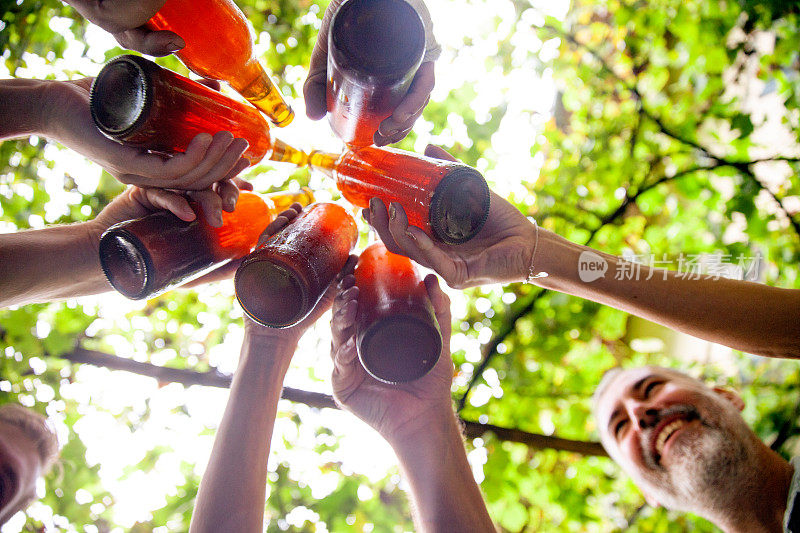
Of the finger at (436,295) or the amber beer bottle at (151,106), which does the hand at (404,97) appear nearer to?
the amber beer bottle at (151,106)

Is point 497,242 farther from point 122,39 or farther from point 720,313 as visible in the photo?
point 122,39

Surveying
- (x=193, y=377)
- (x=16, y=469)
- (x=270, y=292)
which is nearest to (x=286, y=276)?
(x=270, y=292)

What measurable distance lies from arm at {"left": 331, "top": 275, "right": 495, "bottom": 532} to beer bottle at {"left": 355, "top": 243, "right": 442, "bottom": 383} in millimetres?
61

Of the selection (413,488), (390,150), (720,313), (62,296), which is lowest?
(413,488)

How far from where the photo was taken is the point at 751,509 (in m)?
1.86

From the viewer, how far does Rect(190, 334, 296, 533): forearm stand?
3.37 feet

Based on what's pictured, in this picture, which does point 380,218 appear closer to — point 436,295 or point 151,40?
point 436,295

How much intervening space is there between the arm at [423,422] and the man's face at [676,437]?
1.13 m

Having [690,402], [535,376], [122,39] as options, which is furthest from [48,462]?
[690,402]

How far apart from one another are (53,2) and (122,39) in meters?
1.00

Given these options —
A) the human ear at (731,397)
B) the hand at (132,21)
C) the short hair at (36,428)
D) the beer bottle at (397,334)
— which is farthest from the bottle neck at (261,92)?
the human ear at (731,397)

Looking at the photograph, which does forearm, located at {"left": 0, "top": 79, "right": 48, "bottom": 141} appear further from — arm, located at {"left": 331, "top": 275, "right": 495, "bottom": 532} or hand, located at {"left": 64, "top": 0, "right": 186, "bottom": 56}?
arm, located at {"left": 331, "top": 275, "right": 495, "bottom": 532}

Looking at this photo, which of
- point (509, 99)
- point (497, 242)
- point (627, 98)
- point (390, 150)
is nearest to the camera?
point (390, 150)

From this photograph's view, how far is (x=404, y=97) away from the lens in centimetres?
92
